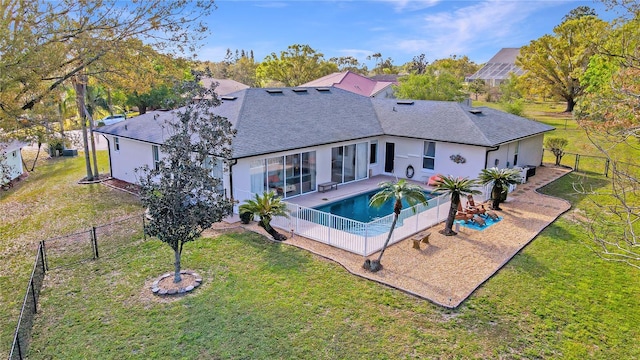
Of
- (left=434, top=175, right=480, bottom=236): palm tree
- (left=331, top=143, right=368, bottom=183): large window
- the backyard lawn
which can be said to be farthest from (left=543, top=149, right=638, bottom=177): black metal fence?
(left=434, top=175, right=480, bottom=236): palm tree

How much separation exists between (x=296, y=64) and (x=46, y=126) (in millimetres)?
51320

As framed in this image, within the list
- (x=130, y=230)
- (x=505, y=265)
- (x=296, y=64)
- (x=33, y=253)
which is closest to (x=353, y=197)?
(x=505, y=265)

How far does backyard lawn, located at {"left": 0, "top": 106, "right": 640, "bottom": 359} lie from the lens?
8391 mm

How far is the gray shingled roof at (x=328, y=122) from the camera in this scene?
18.2 m

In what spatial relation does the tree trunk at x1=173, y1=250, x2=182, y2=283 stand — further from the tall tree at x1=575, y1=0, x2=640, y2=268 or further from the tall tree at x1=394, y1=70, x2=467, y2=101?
the tall tree at x1=394, y1=70, x2=467, y2=101

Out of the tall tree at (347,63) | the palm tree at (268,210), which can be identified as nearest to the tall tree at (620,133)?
the palm tree at (268,210)

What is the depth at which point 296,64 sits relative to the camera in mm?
61031

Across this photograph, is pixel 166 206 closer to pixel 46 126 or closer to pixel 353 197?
pixel 46 126

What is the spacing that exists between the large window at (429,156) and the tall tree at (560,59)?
3229cm

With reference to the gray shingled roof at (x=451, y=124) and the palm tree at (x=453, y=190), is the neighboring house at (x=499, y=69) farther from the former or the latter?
the palm tree at (x=453, y=190)

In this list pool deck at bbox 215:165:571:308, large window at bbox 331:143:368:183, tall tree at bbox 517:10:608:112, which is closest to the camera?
pool deck at bbox 215:165:571:308

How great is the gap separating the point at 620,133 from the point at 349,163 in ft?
48.6

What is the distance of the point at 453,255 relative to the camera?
12.9 metres

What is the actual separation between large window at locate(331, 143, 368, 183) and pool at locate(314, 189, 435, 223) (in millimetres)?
2283
